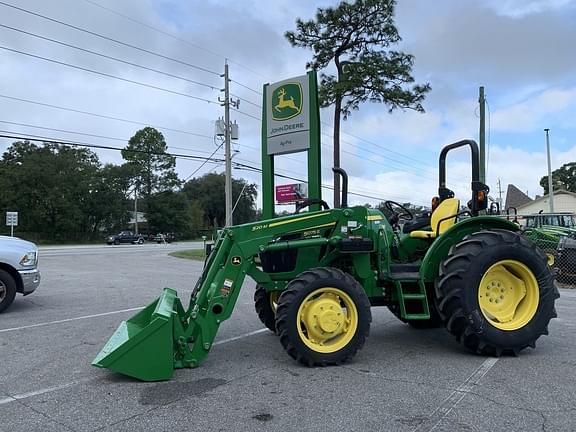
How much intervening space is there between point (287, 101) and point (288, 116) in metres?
0.36

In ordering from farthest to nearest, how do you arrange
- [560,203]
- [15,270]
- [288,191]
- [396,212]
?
1. [560,203]
2. [288,191]
3. [15,270]
4. [396,212]

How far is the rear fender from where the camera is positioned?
5.71 m

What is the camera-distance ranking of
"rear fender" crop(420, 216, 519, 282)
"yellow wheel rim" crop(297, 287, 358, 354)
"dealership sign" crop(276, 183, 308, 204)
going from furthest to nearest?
"dealership sign" crop(276, 183, 308, 204), "rear fender" crop(420, 216, 519, 282), "yellow wheel rim" crop(297, 287, 358, 354)

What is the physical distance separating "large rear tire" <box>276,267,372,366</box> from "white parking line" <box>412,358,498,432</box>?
1079mm

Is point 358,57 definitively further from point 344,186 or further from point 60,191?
point 60,191

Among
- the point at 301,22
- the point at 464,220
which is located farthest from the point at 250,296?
the point at 301,22

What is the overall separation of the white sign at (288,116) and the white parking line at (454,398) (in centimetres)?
760

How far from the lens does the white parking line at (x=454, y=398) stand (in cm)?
368

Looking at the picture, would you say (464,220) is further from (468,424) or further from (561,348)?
(468,424)

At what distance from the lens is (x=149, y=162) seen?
241 ft

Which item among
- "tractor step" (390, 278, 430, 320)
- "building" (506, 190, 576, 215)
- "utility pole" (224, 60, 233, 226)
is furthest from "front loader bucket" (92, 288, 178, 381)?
"building" (506, 190, 576, 215)

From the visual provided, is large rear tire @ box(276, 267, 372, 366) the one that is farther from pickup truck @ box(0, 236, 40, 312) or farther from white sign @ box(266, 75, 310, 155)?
white sign @ box(266, 75, 310, 155)

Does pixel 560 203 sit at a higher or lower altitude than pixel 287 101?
higher

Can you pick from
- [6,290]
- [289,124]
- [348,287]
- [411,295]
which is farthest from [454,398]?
[289,124]
